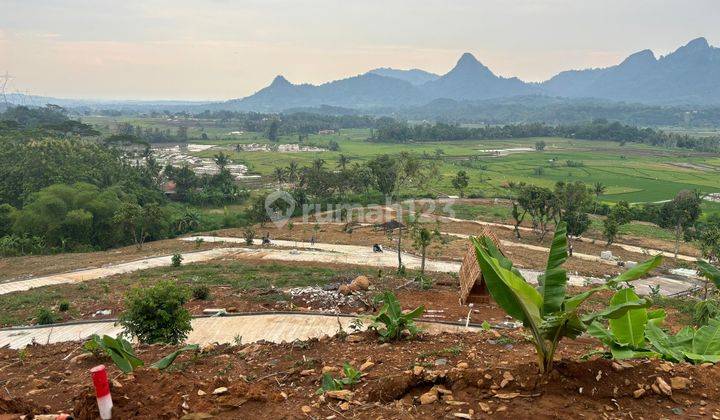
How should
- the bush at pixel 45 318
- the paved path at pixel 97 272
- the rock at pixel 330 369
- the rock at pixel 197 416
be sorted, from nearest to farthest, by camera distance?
the rock at pixel 197 416
the rock at pixel 330 369
the bush at pixel 45 318
the paved path at pixel 97 272

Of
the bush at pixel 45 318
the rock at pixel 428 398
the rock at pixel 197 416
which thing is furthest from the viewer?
the bush at pixel 45 318

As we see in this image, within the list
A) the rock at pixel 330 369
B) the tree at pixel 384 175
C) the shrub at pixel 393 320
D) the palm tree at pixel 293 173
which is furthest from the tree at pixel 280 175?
the rock at pixel 330 369

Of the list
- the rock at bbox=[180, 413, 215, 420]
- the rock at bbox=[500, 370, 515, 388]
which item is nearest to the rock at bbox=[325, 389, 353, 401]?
the rock at bbox=[180, 413, 215, 420]

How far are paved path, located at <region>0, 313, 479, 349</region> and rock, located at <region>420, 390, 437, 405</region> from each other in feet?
17.5

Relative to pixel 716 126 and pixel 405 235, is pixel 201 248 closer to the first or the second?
pixel 405 235

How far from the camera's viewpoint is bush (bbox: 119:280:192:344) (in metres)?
7.44

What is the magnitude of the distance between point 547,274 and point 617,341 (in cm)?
96

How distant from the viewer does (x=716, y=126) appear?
14862cm

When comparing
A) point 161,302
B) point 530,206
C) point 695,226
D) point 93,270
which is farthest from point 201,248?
point 695,226

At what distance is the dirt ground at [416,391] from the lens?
3.27 meters

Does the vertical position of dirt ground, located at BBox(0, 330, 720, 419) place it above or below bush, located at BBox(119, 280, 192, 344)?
above

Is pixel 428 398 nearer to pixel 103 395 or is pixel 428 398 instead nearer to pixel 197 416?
pixel 197 416

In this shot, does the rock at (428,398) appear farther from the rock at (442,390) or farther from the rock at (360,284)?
the rock at (360,284)

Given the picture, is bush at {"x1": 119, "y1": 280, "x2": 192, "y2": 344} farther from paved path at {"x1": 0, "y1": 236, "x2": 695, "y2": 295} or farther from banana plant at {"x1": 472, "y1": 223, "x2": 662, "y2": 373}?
paved path at {"x1": 0, "y1": 236, "x2": 695, "y2": 295}
